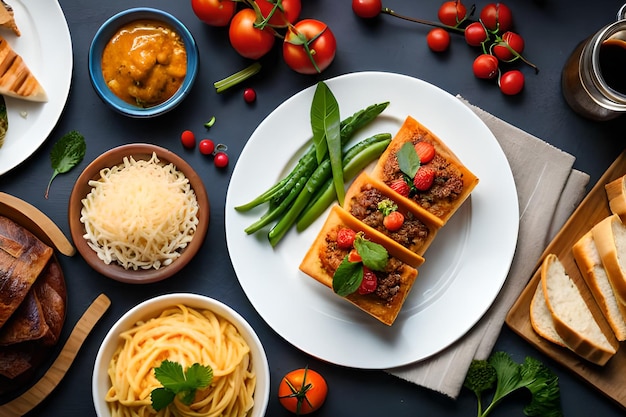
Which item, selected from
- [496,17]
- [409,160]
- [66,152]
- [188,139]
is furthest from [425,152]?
[66,152]

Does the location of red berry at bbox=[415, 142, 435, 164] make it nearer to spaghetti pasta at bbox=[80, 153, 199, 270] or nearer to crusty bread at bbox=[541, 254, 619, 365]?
crusty bread at bbox=[541, 254, 619, 365]

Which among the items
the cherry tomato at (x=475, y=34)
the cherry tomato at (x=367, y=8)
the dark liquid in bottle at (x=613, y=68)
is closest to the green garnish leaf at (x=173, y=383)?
the cherry tomato at (x=367, y=8)

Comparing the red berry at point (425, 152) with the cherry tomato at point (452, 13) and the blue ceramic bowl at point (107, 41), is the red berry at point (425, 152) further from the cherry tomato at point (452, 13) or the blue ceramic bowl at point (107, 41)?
the blue ceramic bowl at point (107, 41)

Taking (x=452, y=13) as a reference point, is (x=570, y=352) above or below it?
below

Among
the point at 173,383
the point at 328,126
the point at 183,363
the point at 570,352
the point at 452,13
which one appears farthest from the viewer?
the point at 452,13

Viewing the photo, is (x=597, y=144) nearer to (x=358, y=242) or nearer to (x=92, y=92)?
(x=358, y=242)

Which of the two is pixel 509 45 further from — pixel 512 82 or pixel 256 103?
pixel 256 103

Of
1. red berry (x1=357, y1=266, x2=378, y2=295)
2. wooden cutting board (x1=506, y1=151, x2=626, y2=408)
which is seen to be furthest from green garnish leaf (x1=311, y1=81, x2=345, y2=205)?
wooden cutting board (x1=506, y1=151, x2=626, y2=408)

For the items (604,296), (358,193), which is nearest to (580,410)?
(604,296)
